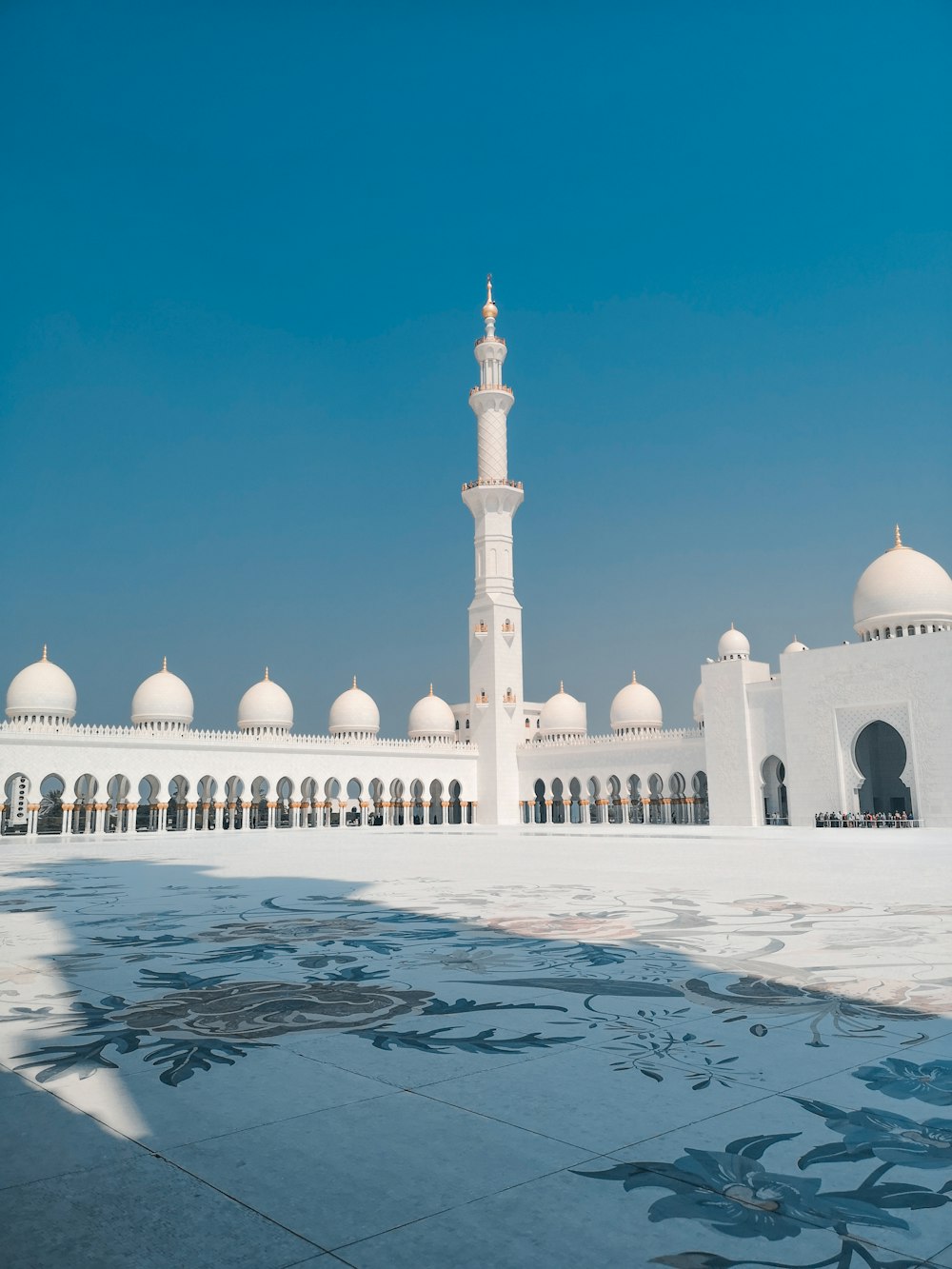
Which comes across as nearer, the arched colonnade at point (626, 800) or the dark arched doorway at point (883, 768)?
the dark arched doorway at point (883, 768)

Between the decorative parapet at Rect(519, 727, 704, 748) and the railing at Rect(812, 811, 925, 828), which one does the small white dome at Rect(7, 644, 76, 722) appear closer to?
the decorative parapet at Rect(519, 727, 704, 748)

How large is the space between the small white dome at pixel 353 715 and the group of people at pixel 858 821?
63.7 ft

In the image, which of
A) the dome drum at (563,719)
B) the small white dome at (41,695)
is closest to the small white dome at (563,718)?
A: the dome drum at (563,719)

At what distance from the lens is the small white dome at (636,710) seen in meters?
40.7

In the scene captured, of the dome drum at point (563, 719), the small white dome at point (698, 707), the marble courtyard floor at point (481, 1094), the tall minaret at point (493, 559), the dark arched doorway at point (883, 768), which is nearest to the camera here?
the marble courtyard floor at point (481, 1094)

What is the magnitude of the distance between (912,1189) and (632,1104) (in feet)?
2.43

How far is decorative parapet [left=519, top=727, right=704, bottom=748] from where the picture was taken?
34.3 meters

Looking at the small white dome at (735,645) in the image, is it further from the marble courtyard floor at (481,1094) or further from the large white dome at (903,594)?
the marble courtyard floor at (481,1094)

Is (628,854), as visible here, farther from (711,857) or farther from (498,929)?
(498,929)

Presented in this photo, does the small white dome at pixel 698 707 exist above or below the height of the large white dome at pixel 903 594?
below

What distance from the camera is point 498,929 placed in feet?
18.9

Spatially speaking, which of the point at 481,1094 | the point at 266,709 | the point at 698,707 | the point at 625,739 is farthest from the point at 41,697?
the point at 481,1094

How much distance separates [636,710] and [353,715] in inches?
465

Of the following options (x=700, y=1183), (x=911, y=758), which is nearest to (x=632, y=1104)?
(x=700, y=1183)
